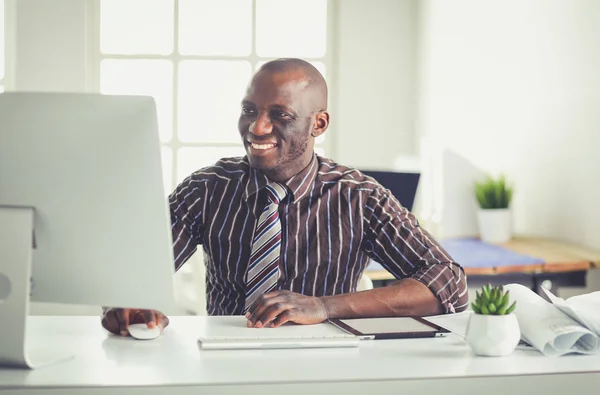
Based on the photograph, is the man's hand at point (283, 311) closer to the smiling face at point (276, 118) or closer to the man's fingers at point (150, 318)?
the man's fingers at point (150, 318)

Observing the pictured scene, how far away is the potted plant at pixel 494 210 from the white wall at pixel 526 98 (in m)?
0.11

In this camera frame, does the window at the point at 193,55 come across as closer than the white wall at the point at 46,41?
No

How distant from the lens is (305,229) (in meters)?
2.11

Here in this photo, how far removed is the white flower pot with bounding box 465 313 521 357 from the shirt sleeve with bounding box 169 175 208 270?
2.87 feet

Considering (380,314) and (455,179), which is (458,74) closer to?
(455,179)

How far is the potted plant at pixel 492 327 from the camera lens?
4.95ft

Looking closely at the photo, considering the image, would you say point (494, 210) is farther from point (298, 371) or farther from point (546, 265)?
point (298, 371)

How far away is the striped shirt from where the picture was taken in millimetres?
2100

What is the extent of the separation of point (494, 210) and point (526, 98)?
543 millimetres

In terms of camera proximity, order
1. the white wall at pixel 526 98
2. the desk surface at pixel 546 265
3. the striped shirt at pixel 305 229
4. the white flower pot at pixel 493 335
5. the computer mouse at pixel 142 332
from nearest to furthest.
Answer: the white flower pot at pixel 493 335 → the computer mouse at pixel 142 332 → the striped shirt at pixel 305 229 → the desk surface at pixel 546 265 → the white wall at pixel 526 98

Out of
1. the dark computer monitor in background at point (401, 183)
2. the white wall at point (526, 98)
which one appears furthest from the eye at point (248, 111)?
the white wall at point (526, 98)


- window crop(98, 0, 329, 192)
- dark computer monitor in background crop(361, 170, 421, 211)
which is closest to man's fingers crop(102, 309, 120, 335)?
dark computer monitor in background crop(361, 170, 421, 211)

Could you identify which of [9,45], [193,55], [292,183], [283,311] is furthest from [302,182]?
[9,45]

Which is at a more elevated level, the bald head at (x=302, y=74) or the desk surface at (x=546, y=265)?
the bald head at (x=302, y=74)
